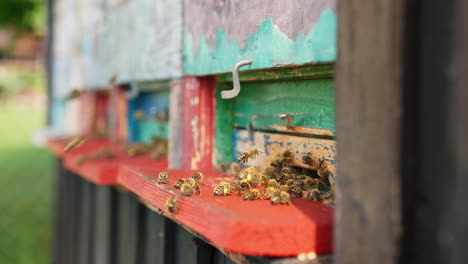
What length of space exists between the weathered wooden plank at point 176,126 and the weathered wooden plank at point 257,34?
17 centimetres

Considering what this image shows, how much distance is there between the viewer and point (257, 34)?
6.41 feet

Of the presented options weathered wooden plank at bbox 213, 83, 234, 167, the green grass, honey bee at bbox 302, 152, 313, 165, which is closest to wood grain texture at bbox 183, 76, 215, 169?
weathered wooden plank at bbox 213, 83, 234, 167

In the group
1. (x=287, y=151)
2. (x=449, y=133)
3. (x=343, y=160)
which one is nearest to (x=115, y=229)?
(x=287, y=151)

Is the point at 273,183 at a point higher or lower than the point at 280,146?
lower

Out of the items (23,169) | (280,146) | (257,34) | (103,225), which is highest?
(257,34)

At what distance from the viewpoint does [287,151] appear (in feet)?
6.88

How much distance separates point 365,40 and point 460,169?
397 mm

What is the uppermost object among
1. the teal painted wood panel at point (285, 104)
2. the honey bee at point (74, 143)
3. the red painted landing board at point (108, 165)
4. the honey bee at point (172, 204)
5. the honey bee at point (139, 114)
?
the teal painted wood panel at point (285, 104)

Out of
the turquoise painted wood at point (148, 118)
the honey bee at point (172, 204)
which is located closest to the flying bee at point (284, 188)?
the honey bee at point (172, 204)

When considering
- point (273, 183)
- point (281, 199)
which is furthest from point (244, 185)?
point (281, 199)

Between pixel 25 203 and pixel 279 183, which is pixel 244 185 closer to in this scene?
pixel 279 183

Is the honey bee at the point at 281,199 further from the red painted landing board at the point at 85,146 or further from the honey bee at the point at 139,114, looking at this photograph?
the red painted landing board at the point at 85,146

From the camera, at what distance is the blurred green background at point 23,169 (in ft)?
24.8

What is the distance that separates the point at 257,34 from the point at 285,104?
1.20ft
